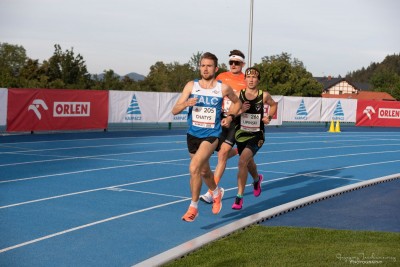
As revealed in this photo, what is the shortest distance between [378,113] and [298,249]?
118 ft

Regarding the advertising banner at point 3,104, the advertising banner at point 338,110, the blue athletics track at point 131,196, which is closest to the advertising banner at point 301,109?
the advertising banner at point 338,110

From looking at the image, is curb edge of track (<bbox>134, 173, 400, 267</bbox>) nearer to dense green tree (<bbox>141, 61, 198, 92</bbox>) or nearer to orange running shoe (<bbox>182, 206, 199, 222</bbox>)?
orange running shoe (<bbox>182, 206, 199, 222</bbox>)

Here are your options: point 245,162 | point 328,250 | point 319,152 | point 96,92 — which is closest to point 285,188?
point 245,162

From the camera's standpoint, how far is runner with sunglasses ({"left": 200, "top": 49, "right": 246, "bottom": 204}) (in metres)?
9.96

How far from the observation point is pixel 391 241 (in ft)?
24.8

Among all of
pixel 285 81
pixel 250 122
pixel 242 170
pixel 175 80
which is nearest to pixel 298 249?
pixel 242 170

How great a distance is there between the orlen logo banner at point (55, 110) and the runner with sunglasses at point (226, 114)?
13.9m

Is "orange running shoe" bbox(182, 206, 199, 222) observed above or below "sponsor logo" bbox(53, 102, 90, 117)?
below

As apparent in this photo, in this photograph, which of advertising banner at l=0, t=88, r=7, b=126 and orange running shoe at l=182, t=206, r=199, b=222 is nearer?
orange running shoe at l=182, t=206, r=199, b=222

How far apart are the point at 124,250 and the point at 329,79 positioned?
544 ft

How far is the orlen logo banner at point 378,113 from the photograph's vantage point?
4056 centimetres

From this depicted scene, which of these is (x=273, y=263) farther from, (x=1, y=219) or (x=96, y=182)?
(x=96, y=182)

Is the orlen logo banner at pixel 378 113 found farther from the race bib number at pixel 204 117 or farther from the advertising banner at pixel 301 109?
the race bib number at pixel 204 117

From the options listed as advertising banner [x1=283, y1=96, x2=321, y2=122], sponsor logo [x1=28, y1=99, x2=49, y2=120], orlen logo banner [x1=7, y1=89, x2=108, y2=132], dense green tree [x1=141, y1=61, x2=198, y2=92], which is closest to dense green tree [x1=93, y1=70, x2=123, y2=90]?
A: dense green tree [x1=141, y1=61, x2=198, y2=92]
